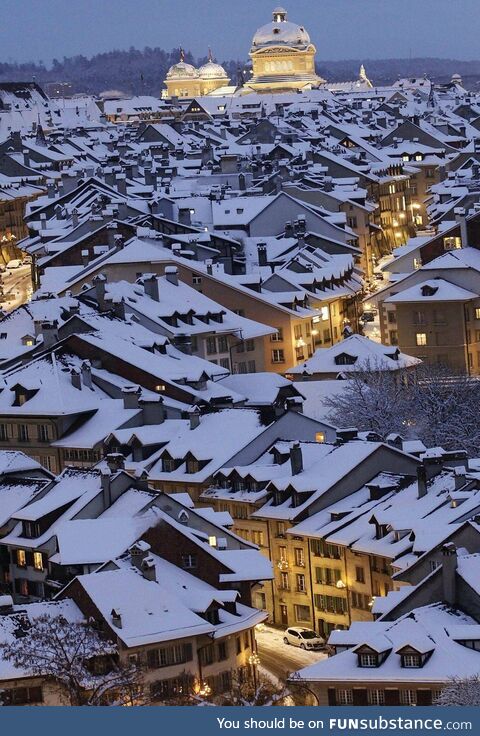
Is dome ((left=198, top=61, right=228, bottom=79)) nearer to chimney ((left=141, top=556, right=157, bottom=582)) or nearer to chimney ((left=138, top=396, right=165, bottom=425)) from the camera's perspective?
chimney ((left=138, top=396, right=165, bottom=425))

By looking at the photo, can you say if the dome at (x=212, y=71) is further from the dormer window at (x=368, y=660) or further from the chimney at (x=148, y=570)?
the dormer window at (x=368, y=660)

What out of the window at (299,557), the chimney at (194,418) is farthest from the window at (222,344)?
the window at (299,557)

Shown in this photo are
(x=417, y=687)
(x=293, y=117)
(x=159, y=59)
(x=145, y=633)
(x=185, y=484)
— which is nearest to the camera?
(x=417, y=687)

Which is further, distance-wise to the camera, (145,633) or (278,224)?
(278,224)

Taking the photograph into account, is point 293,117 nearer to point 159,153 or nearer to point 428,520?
point 159,153

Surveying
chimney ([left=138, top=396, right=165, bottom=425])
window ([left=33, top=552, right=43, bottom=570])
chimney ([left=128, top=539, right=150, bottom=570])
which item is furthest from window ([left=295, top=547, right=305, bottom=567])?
chimney ([left=138, top=396, right=165, bottom=425])

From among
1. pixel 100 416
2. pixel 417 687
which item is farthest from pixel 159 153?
pixel 417 687
